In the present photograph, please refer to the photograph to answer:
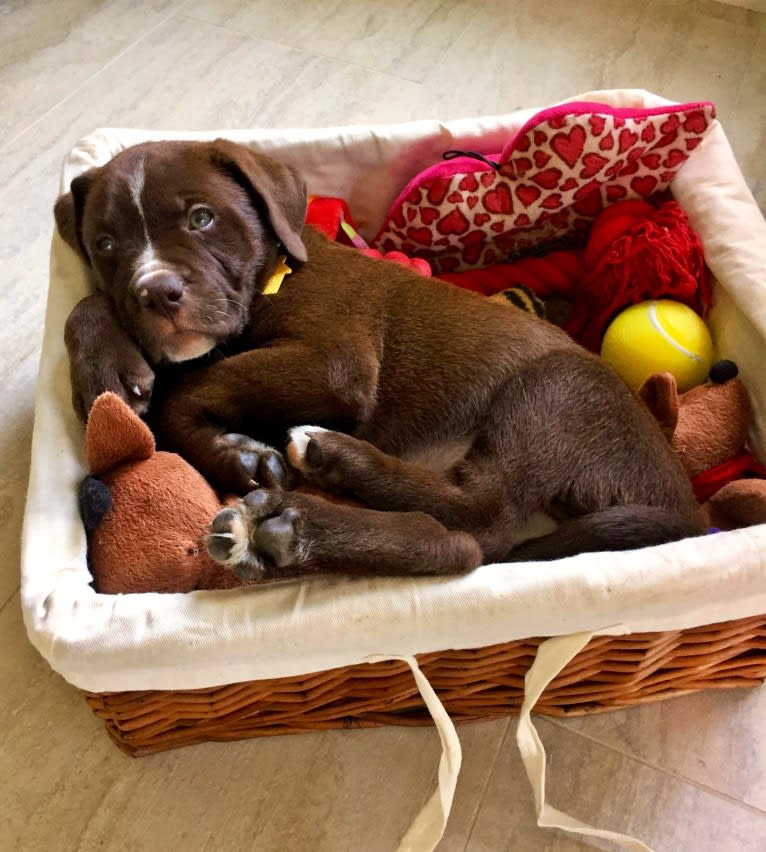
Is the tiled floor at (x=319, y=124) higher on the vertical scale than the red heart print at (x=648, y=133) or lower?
lower

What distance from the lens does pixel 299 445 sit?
4.50 ft

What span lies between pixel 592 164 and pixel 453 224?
316 mm

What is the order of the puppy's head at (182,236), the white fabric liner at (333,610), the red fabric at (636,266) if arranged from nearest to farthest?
the white fabric liner at (333,610) < the puppy's head at (182,236) < the red fabric at (636,266)

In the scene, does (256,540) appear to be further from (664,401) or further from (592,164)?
(592,164)

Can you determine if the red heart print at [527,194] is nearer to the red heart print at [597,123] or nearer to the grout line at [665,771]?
the red heart print at [597,123]

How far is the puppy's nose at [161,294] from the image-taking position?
1.36 metres

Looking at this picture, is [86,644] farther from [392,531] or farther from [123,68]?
[123,68]

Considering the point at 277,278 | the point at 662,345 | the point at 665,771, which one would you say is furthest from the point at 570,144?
the point at 665,771

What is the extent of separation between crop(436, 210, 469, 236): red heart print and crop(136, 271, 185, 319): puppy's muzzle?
745mm

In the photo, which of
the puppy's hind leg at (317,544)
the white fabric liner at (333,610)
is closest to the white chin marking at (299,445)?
the puppy's hind leg at (317,544)

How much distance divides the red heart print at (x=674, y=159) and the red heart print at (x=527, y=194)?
0.28 m

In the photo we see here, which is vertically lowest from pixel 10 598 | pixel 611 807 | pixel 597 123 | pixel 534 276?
pixel 611 807

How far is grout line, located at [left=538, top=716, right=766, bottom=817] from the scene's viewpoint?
1.40 meters

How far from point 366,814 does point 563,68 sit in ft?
7.85
